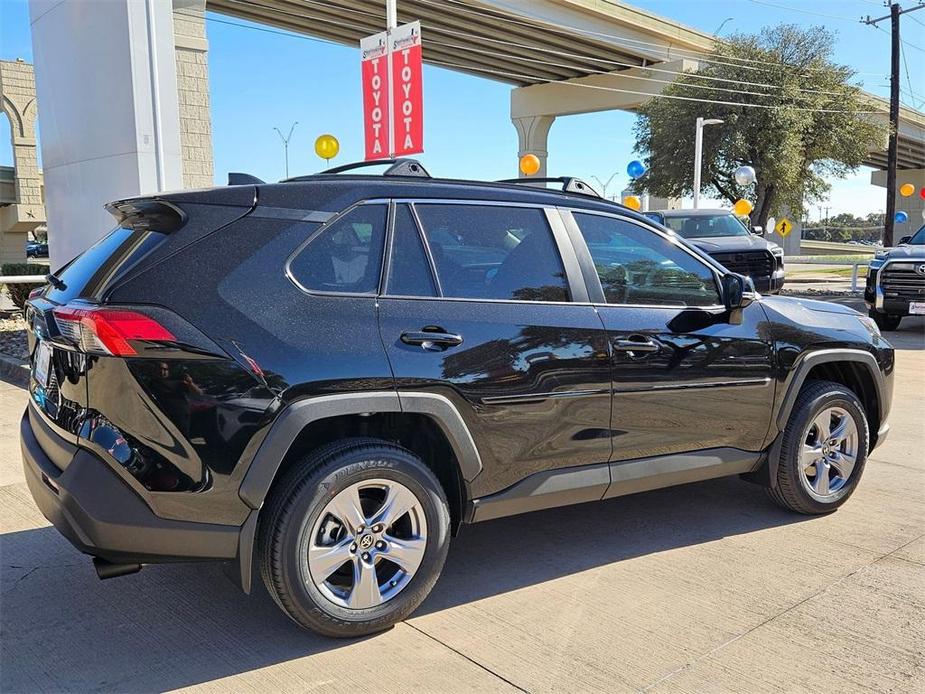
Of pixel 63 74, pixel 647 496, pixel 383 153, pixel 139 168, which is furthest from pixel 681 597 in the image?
pixel 63 74

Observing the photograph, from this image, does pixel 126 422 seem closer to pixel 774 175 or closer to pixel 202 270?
pixel 202 270

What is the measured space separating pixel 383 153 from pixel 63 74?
4.63 meters

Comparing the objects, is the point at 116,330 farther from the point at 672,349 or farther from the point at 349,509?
the point at 672,349

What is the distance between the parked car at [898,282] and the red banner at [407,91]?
757 cm

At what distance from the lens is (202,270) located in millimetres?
2939

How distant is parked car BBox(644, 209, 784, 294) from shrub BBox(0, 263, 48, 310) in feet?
36.3

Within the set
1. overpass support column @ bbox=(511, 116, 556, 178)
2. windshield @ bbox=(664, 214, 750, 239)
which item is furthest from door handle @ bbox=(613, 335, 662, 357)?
overpass support column @ bbox=(511, 116, 556, 178)

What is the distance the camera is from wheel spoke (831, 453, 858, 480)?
462 cm

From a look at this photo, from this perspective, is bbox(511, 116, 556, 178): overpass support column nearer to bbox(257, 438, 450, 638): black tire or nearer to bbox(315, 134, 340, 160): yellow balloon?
bbox(315, 134, 340, 160): yellow balloon

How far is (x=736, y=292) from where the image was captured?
407cm

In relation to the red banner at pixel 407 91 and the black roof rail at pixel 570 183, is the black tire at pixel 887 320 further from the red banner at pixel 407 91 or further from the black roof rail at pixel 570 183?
the black roof rail at pixel 570 183

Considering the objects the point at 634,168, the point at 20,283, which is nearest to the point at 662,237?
the point at 20,283

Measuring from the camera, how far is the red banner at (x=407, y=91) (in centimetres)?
948

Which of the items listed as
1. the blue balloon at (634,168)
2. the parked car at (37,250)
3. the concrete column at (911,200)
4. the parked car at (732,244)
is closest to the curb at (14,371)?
the parked car at (732,244)
